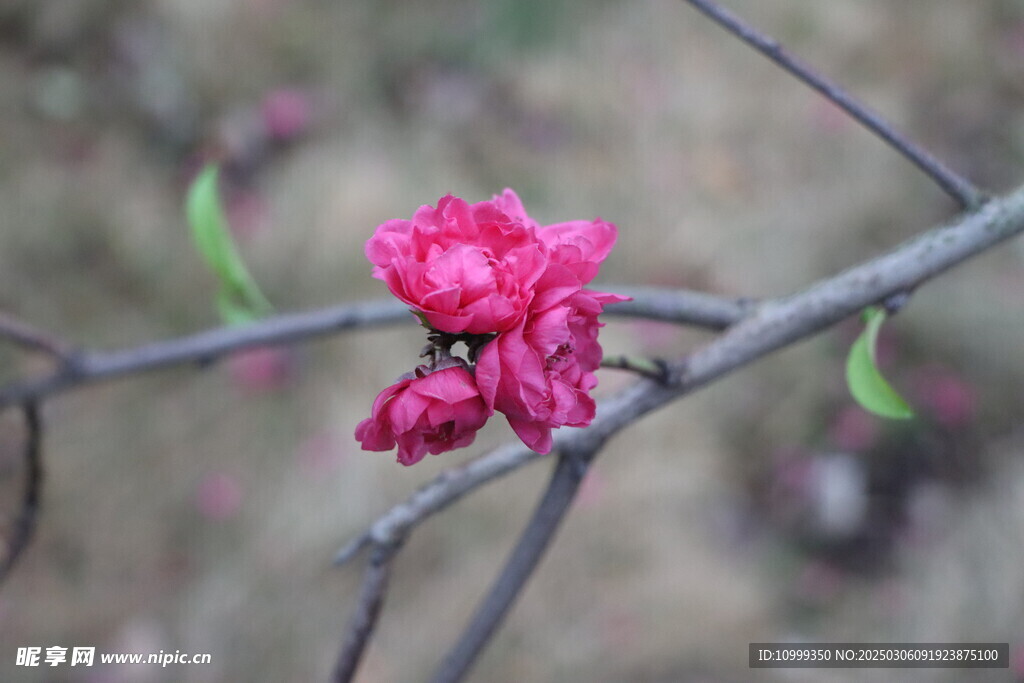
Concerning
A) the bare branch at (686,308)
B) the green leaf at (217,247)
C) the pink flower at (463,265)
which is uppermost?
the green leaf at (217,247)

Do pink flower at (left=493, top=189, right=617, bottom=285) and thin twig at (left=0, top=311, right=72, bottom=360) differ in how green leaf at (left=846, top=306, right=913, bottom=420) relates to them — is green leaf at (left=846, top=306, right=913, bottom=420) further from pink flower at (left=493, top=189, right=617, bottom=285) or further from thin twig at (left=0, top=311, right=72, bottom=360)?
thin twig at (left=0, top=311, right=72, bottom=360)

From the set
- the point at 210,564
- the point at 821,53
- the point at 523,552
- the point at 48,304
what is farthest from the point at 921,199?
the point at 48,304

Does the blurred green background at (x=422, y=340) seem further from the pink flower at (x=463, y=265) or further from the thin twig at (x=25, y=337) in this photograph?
the pink flower at (x=463, y=265)

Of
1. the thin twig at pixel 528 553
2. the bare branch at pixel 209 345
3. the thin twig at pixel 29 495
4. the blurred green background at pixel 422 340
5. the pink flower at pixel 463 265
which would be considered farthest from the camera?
the blurred green background at pixel 422 340

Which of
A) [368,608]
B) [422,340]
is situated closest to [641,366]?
[368,608]

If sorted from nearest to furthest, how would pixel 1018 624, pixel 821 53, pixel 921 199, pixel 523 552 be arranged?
pixel 523 552
pixel 1018 624
pixel 921 199
pixel 821 53

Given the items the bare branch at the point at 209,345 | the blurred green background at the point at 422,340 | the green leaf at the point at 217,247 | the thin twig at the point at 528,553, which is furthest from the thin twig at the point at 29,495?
the blurred green background at the point at 422,340

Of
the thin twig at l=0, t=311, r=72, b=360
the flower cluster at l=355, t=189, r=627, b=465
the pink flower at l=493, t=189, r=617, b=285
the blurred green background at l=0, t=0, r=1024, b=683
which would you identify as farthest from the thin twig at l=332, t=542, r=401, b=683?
the blurred green background at l=0, t=0, r=1024, b=683

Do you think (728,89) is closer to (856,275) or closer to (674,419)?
(674,419)
